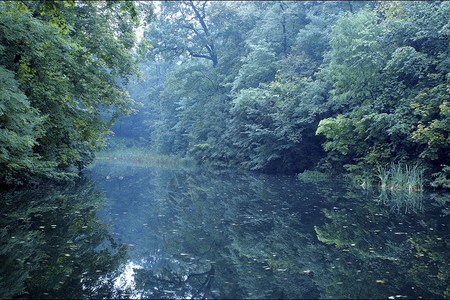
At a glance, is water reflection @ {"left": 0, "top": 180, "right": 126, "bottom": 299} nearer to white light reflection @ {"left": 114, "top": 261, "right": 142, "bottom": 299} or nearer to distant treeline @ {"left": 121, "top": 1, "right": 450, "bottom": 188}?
white light reflection @ {"left": 114, "top": 261, "right": 142, "bottom": 299}

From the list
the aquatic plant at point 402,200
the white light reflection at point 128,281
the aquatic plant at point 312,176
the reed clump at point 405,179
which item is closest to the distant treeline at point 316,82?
the reed clump at point 405,179

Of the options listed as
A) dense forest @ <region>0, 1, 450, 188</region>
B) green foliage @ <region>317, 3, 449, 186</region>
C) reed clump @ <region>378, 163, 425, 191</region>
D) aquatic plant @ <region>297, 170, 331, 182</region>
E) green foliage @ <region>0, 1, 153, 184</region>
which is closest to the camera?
green foliage @ <region>0, 1, 153, 184</region>

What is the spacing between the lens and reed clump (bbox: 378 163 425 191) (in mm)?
12453

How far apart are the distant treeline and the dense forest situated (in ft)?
0.27

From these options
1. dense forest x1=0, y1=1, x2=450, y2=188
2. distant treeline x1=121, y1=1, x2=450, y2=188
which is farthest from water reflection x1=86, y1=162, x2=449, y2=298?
distant treeline x1=121, y1=1, x2=450, y2=188

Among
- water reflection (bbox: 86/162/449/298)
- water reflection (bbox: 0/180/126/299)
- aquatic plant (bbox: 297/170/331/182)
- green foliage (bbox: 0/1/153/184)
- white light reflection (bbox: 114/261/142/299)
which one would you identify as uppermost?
green foliage (bbox: 0/1/153/184)

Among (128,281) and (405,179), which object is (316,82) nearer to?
(405,179)

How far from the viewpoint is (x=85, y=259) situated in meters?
4.79

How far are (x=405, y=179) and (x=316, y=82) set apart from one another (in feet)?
25.7

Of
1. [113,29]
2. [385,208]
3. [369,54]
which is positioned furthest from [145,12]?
[385,208]

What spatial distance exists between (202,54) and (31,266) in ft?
98.5

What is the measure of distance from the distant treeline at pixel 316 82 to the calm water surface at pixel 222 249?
5447 mm

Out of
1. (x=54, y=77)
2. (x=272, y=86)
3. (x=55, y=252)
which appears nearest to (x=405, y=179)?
(x=272, y=86)

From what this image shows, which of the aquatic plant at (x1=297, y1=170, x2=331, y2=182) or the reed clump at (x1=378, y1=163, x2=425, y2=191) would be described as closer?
the reed clump at (x1=378, y1=163, x2=425, y2=191)
